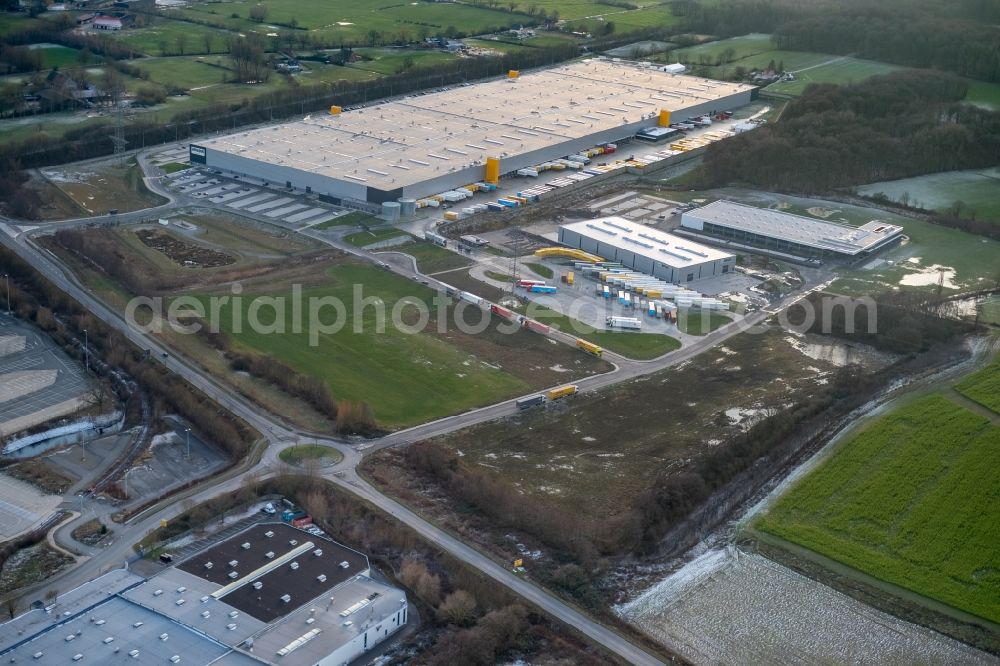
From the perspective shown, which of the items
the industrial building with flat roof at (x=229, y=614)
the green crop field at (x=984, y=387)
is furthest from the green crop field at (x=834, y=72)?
the industrial building with flat roof at (x=229, y=614)

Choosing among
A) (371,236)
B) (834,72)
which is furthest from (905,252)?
(834,72)

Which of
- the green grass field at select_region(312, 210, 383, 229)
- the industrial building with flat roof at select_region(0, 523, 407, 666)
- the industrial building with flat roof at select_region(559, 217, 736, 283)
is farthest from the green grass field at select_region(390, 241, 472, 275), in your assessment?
the industrial building with flat roof at select_region(0, 523, 407, 666)

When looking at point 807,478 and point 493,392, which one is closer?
point 807,478

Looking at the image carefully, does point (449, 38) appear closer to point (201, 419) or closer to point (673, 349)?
point (673, 349)

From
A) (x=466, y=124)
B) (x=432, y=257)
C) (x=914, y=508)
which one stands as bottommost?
(x=914, y=508)

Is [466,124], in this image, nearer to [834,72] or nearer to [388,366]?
[388,366]

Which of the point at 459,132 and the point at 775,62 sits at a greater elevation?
the point at 775,62

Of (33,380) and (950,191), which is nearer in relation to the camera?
(33,380)

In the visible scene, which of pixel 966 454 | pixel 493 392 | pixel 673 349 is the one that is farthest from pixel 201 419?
pixel 966 454

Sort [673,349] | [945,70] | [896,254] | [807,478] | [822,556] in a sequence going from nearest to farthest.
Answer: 1. [822,556]
2. [807,478]
3. [673,349]
4. [896,254]
5. [945,70]
